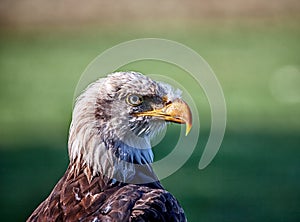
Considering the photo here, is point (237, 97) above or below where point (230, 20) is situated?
below

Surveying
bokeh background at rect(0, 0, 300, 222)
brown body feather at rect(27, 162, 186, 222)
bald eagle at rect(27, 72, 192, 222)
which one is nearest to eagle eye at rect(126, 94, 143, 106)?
bald eagle at rect(27, 72, 192, 222)

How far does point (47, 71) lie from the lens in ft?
31.6

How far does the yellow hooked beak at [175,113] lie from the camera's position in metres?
3.04

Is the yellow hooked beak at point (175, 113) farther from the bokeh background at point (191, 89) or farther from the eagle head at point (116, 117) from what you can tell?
the bokeh background at point (191, 89)

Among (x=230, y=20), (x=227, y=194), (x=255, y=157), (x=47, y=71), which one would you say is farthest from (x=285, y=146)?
(x=230, y=20)

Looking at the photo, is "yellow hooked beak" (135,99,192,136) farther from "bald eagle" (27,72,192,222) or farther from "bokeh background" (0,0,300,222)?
"bokeh background" (0,0,300,222)

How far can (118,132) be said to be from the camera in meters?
3.04

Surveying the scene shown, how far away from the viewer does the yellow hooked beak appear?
3.04 metres

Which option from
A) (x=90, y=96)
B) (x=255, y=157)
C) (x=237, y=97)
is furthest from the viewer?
(x=237, y=97)

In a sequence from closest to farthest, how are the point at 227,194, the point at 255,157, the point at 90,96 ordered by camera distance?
the point at 90,96 < the point at 227,194 < the point at 255,157

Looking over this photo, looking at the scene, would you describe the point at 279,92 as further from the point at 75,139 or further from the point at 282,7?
the point at 75,139

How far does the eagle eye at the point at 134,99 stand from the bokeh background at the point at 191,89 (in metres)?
2.11

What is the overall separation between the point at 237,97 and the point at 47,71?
7.41ft

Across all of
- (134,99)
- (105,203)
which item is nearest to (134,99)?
(134,99)
